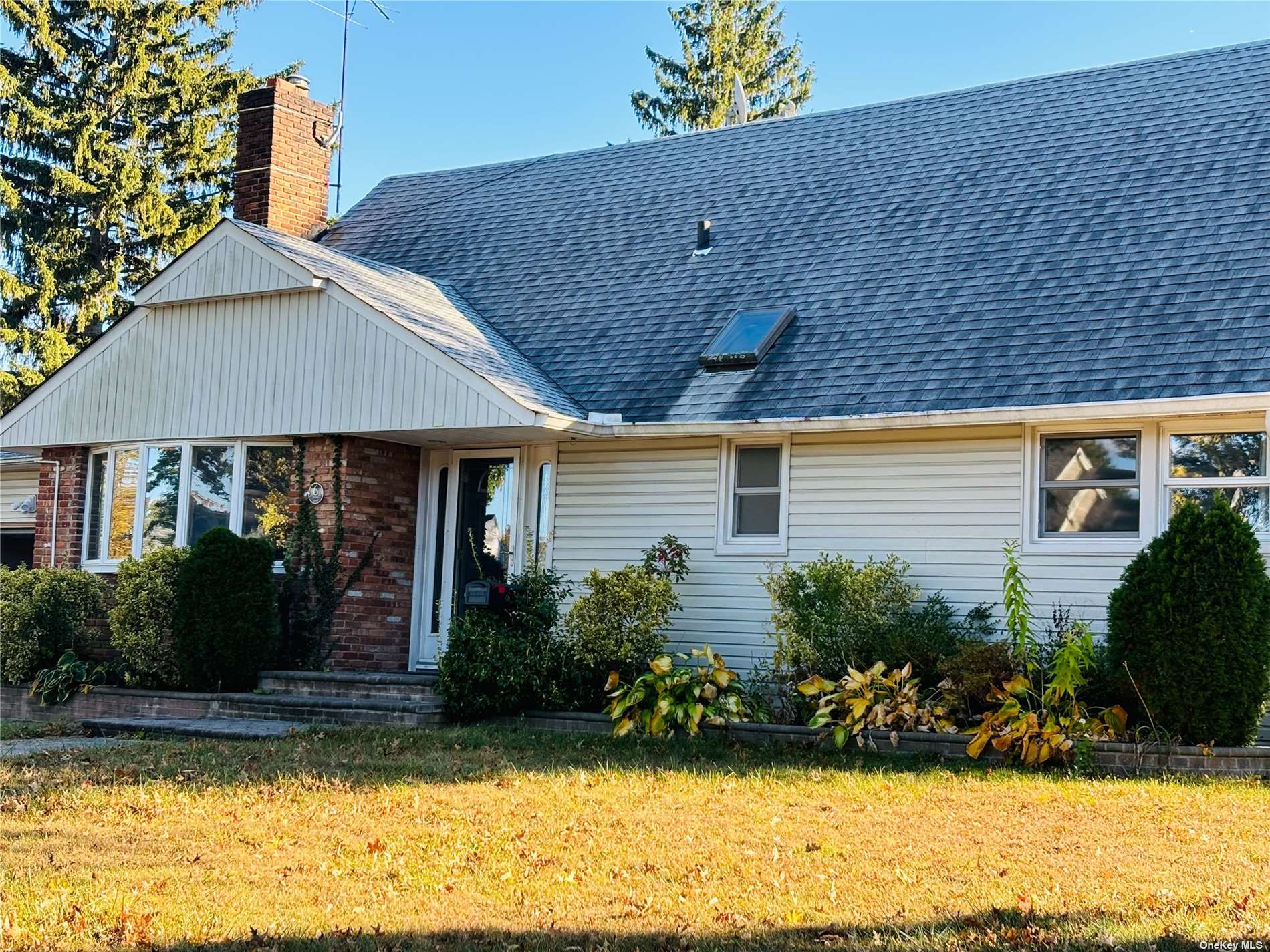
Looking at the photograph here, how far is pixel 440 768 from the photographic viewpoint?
938 cm

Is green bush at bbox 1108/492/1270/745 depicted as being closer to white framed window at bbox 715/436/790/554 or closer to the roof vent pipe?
white framed window at bbox 715/436/790/554

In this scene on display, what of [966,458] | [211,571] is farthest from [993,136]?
[211,571]

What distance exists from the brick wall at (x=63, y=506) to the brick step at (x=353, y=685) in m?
3.68

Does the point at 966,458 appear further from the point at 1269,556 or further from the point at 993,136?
the point at 993,136

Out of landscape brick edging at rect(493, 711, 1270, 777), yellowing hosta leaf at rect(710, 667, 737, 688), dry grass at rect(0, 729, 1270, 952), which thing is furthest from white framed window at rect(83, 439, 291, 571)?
yellowing hosta leaf at rect(710, 667, 737, 688)

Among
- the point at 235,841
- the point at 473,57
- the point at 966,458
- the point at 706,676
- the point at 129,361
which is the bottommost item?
the point at 235,841

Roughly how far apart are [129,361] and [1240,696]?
11.8 m

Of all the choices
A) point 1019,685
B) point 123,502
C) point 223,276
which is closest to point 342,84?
point 223,276

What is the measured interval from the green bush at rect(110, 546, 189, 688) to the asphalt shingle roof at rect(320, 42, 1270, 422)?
14.1ft

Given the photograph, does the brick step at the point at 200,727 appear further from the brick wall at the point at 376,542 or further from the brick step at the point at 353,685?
the brick wall at the point at 376,542

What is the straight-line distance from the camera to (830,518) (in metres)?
12.4

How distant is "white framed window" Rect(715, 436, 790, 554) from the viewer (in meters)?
12.8

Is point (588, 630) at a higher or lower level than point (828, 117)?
lower

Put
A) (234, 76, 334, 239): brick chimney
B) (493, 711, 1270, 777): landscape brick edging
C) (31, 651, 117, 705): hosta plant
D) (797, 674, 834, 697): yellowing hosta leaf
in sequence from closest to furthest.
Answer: (493, 711, 1270, 777): landscape brick edging, (797, 674, 834, 697): yellowing hosta leaf, (31, 651, 117, 705): hosta plant, (234, 76, 334, 239): brick chimney
